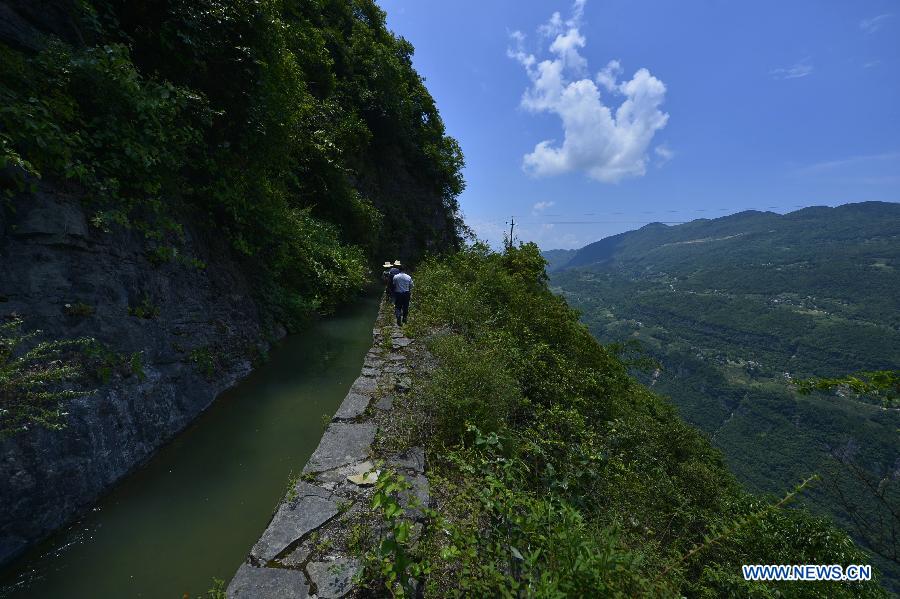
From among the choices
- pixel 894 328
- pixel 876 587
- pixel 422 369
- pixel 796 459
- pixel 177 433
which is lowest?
pixel 796 459

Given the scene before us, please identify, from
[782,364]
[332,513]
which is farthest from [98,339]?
[782,364]

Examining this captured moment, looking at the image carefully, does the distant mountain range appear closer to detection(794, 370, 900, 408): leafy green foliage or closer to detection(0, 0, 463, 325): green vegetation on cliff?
detection(794, 370, 900, 408): leafy green foliage

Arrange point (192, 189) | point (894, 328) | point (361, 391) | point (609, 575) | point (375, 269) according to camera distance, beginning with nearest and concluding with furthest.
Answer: point (609, 575), point (361, 391), point (192, 189), point (375, 269), point (894, 328)

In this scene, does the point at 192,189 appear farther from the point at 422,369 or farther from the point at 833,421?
the point at 833,421

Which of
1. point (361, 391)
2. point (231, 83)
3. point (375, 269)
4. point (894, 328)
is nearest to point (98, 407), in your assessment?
point (361, 391)

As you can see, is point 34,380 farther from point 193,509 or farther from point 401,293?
point 401,293

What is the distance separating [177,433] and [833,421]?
130232mm

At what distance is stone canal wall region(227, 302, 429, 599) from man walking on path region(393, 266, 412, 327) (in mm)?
3550

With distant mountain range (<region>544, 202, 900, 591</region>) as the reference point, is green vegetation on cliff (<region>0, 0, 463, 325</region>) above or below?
above

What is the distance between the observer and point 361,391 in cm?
513

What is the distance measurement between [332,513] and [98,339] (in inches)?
116

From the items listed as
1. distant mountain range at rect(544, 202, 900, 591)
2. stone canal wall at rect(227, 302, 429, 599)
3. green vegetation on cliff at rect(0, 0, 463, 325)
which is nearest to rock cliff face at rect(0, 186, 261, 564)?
green vegetation on cliff at rect(0, 0, 463, 325)

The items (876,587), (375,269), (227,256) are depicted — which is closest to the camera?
(876,587)

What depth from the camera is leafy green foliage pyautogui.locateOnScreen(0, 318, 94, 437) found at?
272cm
